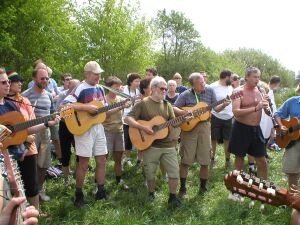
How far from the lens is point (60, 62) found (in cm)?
1950

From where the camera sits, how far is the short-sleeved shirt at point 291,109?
5569mm

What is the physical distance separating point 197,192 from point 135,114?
1.87m

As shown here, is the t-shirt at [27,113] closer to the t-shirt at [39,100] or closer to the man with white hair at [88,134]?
the man with white hair at [88,134]

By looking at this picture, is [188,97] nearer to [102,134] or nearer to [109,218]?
[102,134]

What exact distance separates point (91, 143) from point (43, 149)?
852 mm

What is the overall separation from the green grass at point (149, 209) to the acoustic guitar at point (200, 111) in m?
1.23

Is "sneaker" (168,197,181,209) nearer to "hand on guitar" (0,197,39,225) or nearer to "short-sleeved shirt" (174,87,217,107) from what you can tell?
"short-sleeved shirt" (174,87,217,107)

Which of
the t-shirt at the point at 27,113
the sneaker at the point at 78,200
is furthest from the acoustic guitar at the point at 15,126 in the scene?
the sneaker at the point at 78,200

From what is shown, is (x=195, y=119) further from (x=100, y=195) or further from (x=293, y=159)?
(x=100, y=195)

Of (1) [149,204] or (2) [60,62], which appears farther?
(2) [60,62]

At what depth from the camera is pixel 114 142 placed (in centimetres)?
683

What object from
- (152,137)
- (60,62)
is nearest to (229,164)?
(152,137)

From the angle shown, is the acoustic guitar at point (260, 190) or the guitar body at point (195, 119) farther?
the guitar body at point (195, 119)

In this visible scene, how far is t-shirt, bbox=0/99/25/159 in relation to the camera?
13.9 feet
